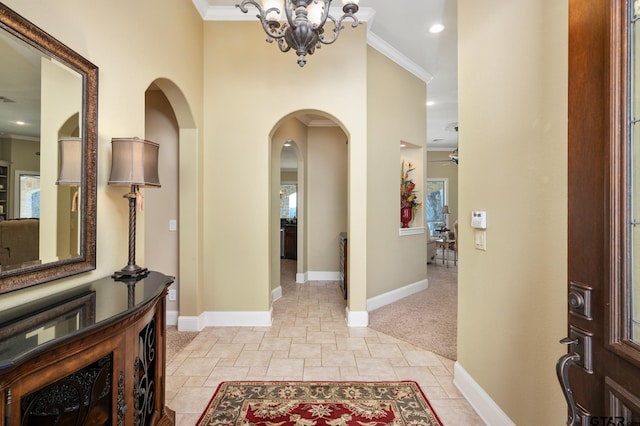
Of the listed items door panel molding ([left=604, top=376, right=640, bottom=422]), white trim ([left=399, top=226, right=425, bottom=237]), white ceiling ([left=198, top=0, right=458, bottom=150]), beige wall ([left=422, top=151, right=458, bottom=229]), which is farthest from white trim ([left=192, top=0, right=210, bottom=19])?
beige wall ([left=422, top=151, right=458, bottom=229])

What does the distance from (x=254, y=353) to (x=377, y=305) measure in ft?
6.19

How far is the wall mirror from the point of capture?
1.23 m

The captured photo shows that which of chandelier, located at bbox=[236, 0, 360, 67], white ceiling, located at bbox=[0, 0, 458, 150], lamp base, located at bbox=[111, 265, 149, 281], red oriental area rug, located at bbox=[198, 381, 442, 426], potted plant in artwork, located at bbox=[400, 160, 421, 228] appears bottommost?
red oriental area rug, located at bbox=[198, 381, 442, 426]

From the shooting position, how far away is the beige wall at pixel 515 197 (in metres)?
1.34

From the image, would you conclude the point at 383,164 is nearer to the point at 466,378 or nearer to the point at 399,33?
the point at 399,33

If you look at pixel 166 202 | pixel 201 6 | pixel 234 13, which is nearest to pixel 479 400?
pixel 166 202

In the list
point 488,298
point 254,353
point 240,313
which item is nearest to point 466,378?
point 488,298

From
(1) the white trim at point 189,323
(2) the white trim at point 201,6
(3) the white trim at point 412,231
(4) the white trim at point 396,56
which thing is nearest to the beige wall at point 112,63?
(2) the white trim at point 201,6

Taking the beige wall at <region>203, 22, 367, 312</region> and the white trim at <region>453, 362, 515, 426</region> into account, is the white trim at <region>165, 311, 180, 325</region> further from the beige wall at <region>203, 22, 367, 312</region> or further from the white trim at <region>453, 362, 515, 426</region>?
the white trim at <region>453, 362, 515, 426</region>

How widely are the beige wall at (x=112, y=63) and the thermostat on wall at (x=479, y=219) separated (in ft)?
7.66

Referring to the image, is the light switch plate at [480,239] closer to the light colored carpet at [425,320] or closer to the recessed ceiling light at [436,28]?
the light colored carpet at [425,320]

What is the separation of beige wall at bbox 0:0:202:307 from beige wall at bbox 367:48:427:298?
2514mm

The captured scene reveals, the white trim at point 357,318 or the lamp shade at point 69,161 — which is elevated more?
the lamp shade at point 69,161

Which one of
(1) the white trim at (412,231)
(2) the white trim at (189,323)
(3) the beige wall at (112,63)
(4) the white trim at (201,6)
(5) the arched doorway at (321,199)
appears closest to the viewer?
(3) the beige wall at (112,63)
